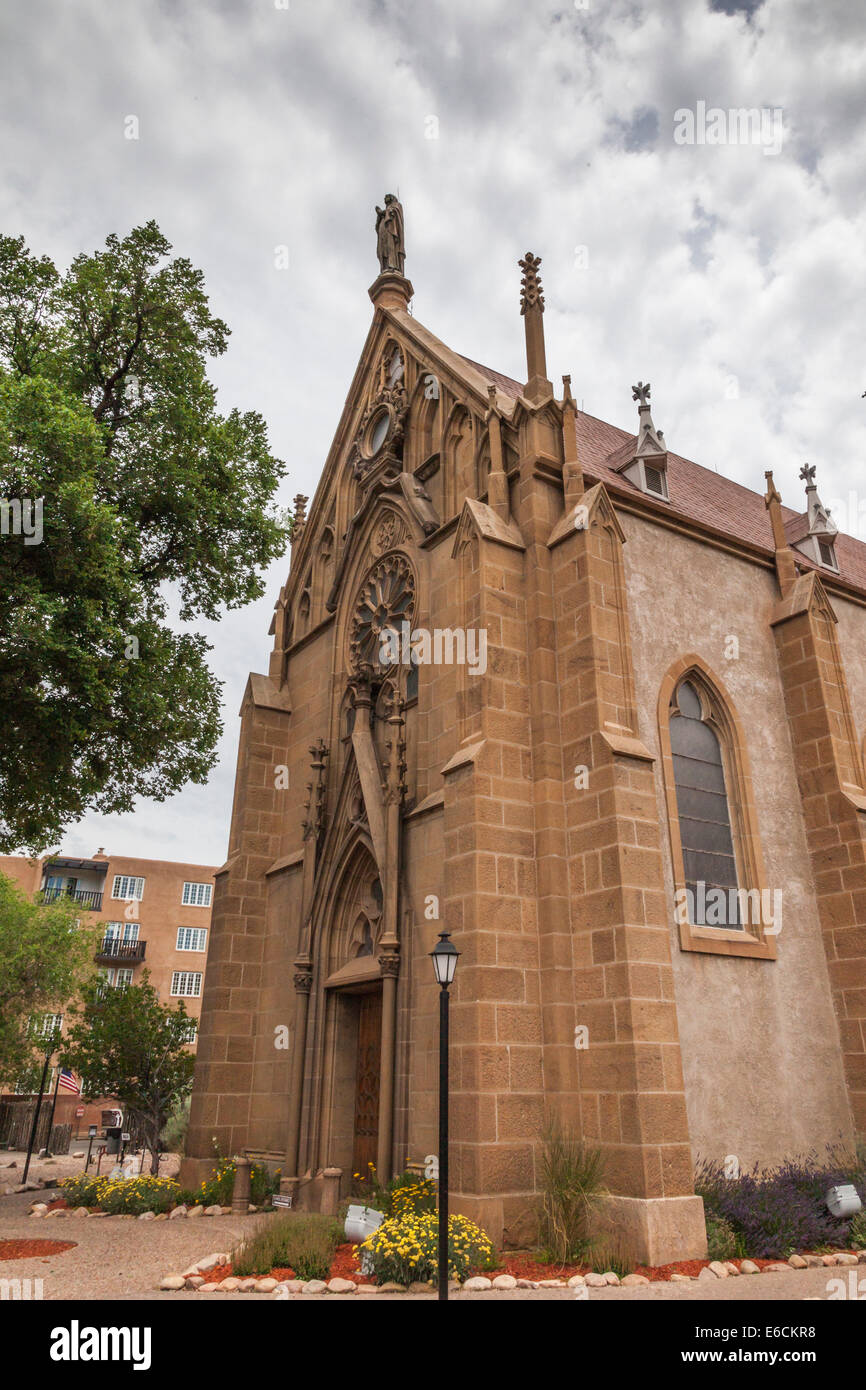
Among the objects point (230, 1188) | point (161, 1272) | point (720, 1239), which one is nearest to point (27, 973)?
point (230, 1188)

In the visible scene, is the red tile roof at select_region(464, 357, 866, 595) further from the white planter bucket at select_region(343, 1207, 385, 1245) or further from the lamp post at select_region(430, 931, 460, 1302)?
the white planter bucket at select_region(343, 1207, 385, 1245)

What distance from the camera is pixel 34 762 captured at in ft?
Result: 48.5

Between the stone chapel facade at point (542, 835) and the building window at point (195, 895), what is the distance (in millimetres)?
33424

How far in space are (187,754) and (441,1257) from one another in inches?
461

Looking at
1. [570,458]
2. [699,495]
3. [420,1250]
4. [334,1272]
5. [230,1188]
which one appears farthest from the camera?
[699,495]

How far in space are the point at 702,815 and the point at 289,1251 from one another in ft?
25.2

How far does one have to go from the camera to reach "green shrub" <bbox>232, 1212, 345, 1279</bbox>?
28.7 feet

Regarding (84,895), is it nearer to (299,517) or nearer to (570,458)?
(299,517)

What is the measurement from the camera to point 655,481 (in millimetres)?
15930

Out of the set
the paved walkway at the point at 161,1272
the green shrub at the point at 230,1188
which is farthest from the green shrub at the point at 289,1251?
the green shrub at the point at 230,1188

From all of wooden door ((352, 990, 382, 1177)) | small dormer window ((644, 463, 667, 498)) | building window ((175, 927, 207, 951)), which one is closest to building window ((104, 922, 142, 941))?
building window ((175, 927, 207, 951))

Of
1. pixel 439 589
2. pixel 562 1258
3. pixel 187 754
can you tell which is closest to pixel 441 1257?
pixel 562 1258

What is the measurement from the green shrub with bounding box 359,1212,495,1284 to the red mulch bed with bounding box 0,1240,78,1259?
12.5 feet
